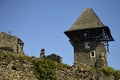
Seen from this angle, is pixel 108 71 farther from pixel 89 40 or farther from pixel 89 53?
pixel 89 40

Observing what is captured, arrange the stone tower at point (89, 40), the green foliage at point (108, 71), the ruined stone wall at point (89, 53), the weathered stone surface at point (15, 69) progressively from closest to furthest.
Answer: the weathered stone surface at point (15, 69), the green foliage at point (108, 71), the ruined stone wall at point (89, 53), the stone tower at point (89, 40)

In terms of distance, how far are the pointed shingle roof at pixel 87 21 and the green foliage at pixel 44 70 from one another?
66.3 feet

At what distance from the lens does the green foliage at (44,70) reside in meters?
18.8

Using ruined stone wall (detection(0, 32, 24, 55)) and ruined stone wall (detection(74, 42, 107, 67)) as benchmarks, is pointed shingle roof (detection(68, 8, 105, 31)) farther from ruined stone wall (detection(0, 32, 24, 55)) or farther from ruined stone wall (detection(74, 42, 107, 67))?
ruined stone wall (detection(0, 32, 24, 55))

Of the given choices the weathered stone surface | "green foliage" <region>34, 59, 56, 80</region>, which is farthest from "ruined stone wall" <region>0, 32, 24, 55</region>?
the weathered stone surface

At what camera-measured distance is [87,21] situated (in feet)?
133

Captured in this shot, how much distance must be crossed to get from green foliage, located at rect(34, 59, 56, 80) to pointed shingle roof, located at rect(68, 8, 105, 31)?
795 inches

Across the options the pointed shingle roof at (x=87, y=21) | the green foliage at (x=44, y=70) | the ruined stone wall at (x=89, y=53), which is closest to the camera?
the green foliage at (x=44, y=70)

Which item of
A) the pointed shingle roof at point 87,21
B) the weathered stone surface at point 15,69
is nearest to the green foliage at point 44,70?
the weathered stone surface at point 15,69

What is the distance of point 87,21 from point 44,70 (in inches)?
880

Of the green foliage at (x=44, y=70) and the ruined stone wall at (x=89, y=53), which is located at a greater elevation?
the ruined stone wall at (x=89, y=53)

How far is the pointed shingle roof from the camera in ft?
129

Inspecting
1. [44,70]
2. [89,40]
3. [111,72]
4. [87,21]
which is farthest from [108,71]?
[87,21]

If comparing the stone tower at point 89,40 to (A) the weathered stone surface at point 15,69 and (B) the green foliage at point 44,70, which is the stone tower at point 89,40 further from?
(A) the weathered stone surface at point 15,69
